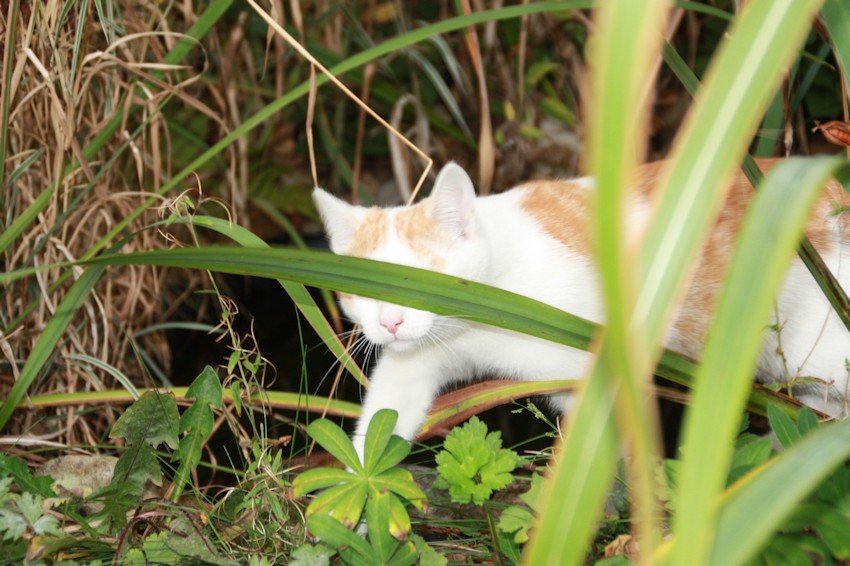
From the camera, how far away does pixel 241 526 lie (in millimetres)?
1060

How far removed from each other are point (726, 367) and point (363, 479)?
55 cm

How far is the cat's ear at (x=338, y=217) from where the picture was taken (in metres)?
1.34

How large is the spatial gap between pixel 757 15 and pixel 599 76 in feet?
0.49

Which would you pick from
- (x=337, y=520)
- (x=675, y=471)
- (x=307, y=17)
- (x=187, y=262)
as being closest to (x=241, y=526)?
(x=337, y=520)

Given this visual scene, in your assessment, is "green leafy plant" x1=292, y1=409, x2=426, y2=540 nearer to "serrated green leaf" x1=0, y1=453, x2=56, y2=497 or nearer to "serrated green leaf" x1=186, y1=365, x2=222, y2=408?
"serrated green leaf" x1=186, y1=365, x2=222, y2=408

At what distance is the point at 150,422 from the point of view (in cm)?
110

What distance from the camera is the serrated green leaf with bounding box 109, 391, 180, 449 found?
109cm

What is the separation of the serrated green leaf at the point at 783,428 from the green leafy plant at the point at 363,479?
1.19 feet

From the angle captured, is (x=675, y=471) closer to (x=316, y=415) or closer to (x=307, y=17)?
(x=316, y=415)

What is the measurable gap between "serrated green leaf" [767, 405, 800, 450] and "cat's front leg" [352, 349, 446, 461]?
0.59m

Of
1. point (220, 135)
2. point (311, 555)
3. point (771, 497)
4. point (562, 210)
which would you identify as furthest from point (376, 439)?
point (220, 135)

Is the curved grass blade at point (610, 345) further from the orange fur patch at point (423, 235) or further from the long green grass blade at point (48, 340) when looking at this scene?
the long green grass blade at point (48, 340)

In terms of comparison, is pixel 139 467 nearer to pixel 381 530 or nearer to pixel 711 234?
pixel 381 530

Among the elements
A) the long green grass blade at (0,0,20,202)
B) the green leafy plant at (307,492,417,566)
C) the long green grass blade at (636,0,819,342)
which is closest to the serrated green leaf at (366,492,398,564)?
the green leafy plant at (307,492,417,566)
